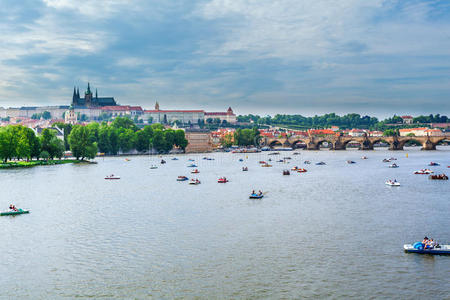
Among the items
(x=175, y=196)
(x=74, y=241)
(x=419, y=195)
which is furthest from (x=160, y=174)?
(x=74, y=241)

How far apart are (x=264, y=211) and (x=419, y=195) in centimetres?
2323

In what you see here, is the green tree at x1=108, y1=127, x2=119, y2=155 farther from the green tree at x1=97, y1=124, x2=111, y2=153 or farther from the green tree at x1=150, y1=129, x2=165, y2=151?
the green tree at x1=150, y1=129, x2=165, y2=151

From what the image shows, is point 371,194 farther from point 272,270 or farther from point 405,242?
point 272,270

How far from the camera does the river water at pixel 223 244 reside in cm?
2830

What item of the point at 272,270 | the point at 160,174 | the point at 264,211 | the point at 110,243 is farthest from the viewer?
the point at 160,174

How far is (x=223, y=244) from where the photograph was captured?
37.2 metres

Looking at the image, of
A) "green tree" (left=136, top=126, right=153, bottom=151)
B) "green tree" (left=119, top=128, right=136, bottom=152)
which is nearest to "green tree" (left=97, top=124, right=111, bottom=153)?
"green tree" (left=119, top=128, right=136, bottom=152)

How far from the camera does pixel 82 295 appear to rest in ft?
89.7

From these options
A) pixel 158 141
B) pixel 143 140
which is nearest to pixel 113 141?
pixel 143 140

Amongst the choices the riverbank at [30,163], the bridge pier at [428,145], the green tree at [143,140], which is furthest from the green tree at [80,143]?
the bridge pier at [428,145]

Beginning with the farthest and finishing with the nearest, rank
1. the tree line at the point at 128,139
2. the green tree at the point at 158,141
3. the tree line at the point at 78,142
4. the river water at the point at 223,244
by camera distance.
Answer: the green tree at the point at 158,141
the tree line at the point at 128,139
the tree line at the point at 78,142
the river water at the point at 223,244

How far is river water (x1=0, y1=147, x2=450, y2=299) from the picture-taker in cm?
2830

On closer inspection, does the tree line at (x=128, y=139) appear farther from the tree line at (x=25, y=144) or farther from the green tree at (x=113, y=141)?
the tree line at (x=25, y=144)

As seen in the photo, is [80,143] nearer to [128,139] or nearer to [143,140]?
[128,139]
